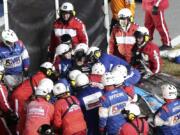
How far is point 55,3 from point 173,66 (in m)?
3.64

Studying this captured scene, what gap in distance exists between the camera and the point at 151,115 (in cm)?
Answer: 1309

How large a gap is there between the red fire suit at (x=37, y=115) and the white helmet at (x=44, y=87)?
0.17 meters

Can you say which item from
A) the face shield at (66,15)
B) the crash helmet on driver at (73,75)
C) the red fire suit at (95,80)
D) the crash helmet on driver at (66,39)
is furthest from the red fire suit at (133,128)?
the face shield at (66,15)

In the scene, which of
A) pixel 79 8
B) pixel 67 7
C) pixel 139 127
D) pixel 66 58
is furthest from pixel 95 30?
pixel 139 127

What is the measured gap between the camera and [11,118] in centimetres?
1311

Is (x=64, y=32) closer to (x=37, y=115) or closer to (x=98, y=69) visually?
(x=98, y=69)

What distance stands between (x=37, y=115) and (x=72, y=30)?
166 inches

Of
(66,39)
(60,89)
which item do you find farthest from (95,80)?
(66,39)

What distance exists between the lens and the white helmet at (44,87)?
12203 millimetres

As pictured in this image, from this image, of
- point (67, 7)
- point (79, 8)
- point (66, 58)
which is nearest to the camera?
point (66, 58)

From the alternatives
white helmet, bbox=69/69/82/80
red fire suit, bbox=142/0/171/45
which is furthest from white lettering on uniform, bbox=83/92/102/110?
red fire suit, bbox=142/0/171/45

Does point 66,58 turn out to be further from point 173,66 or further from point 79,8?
point 173,66

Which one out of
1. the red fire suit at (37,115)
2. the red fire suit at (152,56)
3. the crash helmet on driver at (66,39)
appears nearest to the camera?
the red fire suit at (37,115)

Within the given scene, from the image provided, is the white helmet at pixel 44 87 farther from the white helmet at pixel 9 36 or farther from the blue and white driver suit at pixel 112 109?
the white helmet at pixel 9 36
